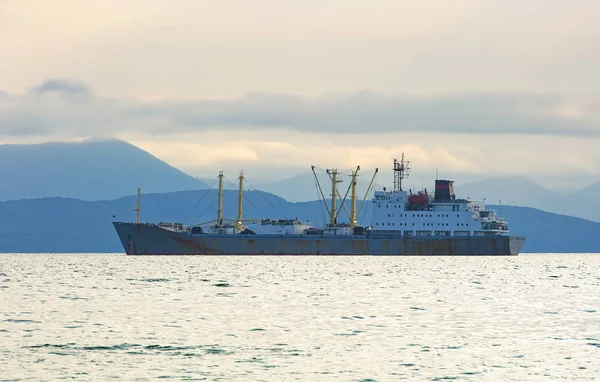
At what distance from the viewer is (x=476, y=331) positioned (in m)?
49.3

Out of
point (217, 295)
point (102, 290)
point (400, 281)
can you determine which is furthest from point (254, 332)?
point (400, 281)

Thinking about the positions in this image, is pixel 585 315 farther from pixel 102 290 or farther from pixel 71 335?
pixel 102 290

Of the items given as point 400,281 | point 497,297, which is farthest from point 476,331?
point 400,281

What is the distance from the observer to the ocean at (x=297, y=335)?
1441 inches

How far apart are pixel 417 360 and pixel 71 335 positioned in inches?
657

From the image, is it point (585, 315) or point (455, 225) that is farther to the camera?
point (455, 225)

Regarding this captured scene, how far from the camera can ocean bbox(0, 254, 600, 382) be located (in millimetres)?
36594

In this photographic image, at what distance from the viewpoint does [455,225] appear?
198500mm

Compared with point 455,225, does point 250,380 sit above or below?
below

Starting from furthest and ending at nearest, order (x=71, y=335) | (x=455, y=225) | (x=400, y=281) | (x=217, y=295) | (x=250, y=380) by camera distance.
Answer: (x=455, y=225) < (x=400, y=281) < (x=217, y=295) < (x=71, y=335) < (x=250, y=380)

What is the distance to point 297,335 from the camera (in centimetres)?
4719

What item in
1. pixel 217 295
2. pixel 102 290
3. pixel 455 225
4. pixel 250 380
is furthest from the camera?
pixel 455 225

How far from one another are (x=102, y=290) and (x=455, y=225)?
410 feet

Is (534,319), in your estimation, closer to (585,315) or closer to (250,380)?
(585,315)
